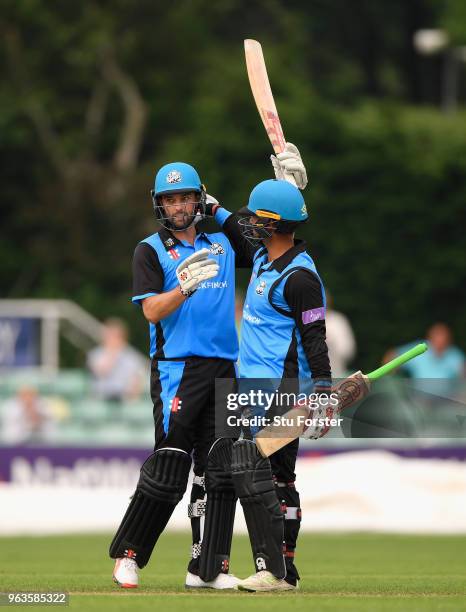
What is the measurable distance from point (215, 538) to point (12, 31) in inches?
869

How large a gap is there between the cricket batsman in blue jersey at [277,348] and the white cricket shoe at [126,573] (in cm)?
52

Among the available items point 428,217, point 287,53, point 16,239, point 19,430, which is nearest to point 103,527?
point 19,430

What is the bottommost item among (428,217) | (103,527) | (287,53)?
(103,527)

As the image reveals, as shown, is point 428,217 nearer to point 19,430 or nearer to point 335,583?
point 19,430

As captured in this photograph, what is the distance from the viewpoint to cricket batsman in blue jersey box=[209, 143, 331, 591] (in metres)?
7.42

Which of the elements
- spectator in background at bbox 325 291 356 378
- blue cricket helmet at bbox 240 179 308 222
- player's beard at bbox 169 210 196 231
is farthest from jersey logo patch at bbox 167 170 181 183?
spectator in background at bbox 325 291 356 378

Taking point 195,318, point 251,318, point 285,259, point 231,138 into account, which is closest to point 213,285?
point 195,318

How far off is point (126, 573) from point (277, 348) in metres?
1.28

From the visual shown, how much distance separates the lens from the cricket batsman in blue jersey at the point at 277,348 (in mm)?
7418

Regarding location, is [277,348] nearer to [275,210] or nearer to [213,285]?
[213,285]

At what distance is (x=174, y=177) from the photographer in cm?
786

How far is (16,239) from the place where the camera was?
28.5 meters

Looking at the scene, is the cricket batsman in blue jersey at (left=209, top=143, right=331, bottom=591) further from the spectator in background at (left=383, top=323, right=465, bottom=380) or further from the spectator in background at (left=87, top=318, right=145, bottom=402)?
the spectator in background at (left=87, top=318, right=145, bottom=402)

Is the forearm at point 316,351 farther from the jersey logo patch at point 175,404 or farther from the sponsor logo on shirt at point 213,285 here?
the jersey logo patch at point 175,404
